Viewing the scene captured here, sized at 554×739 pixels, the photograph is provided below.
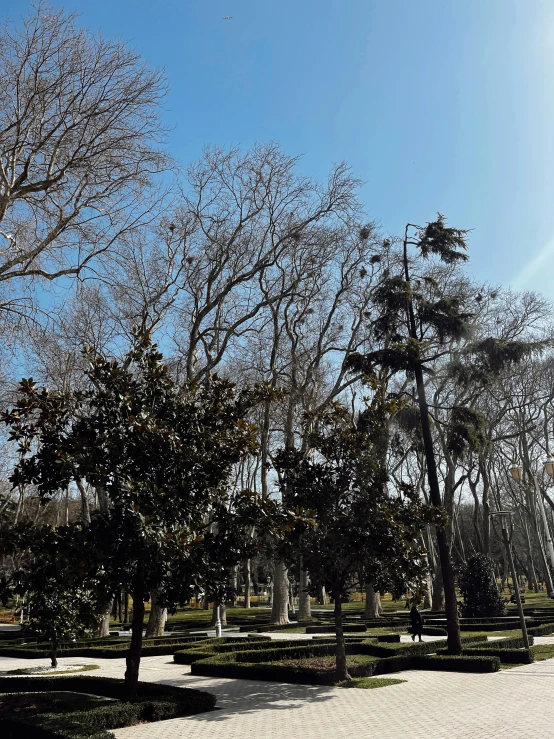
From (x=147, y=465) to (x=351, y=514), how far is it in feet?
16.8

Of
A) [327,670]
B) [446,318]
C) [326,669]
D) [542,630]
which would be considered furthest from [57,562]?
[542,630]

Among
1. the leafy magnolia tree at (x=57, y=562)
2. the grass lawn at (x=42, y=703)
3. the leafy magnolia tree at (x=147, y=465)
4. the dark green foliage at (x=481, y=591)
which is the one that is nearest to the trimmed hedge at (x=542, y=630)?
the dark green foliage at (x=481, y=591)

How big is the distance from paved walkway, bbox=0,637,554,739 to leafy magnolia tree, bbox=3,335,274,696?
6.32 feet

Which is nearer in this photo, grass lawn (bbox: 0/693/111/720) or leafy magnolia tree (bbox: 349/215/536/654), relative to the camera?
grass lawn (bbox: 0/693/111/720)

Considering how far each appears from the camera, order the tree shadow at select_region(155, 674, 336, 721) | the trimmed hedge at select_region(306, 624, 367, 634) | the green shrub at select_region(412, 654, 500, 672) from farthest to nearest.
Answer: the trimmed hedge at select_region(306, 624, 367, 634) < the green shrub at select_region(412, 654, 500, 672) < the tree shadow at select_region(155, 674, 336, 721)

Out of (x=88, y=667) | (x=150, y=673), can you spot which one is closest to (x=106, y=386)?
(x=150, y=673)

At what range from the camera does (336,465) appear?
14.6 m

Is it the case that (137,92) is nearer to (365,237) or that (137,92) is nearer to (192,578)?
(192,578)

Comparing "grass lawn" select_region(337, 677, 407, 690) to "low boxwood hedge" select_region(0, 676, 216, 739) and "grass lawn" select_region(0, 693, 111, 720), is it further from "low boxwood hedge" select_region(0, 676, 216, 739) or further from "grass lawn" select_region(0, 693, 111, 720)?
"grass lawn" select_region(0, 693, 111, 720)

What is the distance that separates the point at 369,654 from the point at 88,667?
7802 millimetres

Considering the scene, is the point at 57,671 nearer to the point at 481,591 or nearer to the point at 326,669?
the point at 326,669

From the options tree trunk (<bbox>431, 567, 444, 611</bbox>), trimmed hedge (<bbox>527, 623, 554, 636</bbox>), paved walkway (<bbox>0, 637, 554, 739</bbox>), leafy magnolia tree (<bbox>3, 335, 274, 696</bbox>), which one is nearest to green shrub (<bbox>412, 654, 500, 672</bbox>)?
paved walkway (<bbox>0, 637, 554, 739</bbox>)

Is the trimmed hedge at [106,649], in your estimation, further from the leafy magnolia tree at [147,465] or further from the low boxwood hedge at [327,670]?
the leafy magnolia tree at [147,465]

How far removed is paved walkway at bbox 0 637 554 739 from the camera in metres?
8.96
